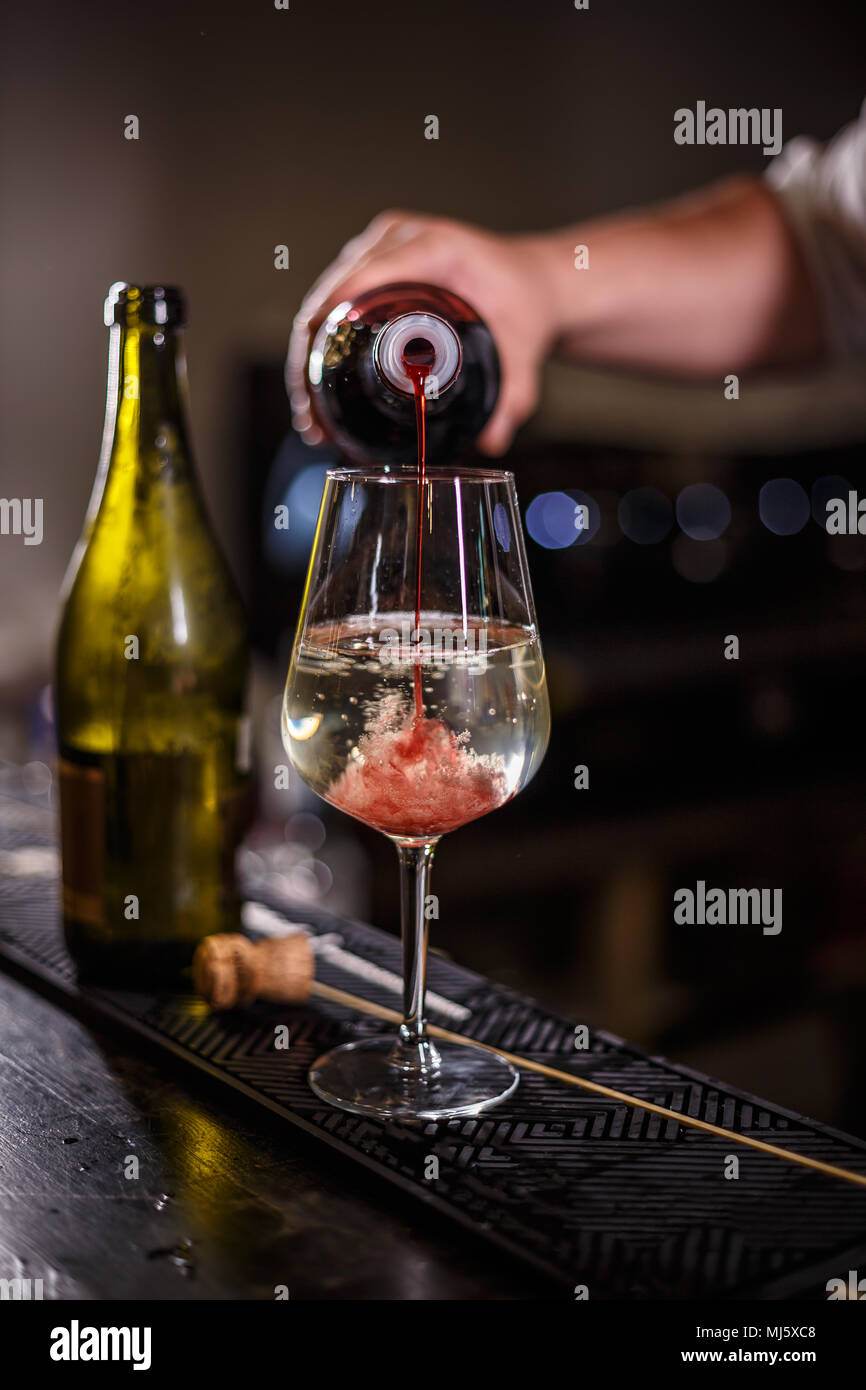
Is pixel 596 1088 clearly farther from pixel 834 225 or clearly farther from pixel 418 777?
pixel 834 225

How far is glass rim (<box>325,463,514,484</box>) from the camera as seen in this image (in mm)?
748

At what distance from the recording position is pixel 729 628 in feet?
11.4

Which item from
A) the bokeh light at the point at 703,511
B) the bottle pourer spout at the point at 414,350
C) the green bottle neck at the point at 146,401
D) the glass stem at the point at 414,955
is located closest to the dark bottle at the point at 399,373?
the bottle pourer spout at the point at 414,350

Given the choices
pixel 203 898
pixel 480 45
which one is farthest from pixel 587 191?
pixel 203 898

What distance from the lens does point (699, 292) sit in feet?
4.88

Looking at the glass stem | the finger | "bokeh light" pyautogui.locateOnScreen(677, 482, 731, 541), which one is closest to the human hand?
the finger

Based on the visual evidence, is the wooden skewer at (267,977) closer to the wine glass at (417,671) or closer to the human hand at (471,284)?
the wine glass at (417,671)

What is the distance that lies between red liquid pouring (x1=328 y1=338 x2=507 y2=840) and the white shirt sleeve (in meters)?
0.96

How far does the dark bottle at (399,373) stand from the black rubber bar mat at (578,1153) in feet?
1.24

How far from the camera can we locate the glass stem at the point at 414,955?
0.80 m

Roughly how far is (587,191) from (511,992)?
3294 mm

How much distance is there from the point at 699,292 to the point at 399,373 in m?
0.79

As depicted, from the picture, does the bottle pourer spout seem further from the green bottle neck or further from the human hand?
the green bottle neck
